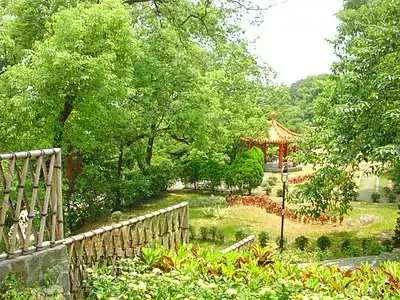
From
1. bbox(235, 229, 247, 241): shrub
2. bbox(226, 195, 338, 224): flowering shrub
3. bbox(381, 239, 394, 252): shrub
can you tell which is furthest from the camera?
bbox(226, 195, 338, 224): flowering shrub

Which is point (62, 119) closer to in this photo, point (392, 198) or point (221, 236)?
point (221, 236)

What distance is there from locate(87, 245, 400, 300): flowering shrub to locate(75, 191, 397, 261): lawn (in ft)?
26.1

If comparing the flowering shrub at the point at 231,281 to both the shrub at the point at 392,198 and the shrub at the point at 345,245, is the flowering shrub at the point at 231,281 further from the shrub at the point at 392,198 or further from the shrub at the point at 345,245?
the shrub at the point at 392,198

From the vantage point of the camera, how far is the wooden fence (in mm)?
5801

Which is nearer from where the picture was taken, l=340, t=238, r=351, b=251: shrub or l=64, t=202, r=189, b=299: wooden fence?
l=64, t=202, r=189, b=299: wooden fence

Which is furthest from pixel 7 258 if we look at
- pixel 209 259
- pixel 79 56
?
pixel 79 56

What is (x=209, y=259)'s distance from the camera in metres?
6.01

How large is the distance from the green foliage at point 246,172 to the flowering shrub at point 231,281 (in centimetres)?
1530

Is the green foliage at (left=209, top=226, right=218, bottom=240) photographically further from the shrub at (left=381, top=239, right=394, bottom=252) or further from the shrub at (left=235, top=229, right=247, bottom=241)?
the shrub at (left=381, top=239, right=394, bottom=252)

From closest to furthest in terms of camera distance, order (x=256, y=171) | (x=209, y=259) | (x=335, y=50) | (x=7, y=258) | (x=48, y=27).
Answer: (x=7, y=258), (x=209, y=259), (x=48, y=27), (x=256, y=171), (x=335, y=50)

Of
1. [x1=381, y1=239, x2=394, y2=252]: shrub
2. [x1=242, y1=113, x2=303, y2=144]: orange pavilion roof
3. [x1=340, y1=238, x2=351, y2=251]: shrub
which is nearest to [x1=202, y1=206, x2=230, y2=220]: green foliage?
[x1=340, y1=238, x2=351, y2=251]: shrub

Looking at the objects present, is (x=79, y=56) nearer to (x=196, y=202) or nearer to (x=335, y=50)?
(x=196, y=202)

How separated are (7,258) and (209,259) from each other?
2.51 meters

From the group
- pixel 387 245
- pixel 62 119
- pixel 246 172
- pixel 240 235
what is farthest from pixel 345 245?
pixel 62 119
